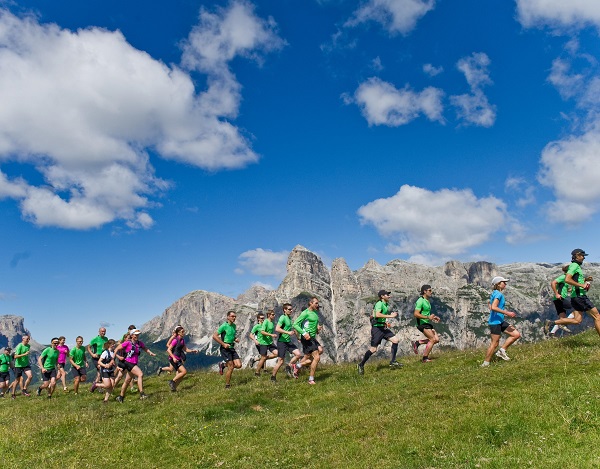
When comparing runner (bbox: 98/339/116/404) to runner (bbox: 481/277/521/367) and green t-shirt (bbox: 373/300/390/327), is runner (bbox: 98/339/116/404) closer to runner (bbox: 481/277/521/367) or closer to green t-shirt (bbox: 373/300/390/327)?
green t-shirt (bbox: 373/300/390/327)

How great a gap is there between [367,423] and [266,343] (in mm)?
13404

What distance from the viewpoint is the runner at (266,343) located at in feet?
79.3

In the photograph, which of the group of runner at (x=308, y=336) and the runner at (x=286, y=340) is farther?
the runner at (x=286, y=340)

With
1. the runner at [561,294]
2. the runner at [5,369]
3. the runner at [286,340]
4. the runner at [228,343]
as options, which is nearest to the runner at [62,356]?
the runner at [5,369]

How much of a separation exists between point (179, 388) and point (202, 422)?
8555 mm

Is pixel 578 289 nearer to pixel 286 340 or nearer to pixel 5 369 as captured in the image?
pixel 286 340

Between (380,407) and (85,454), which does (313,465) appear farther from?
(85,454)

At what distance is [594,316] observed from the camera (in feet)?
54.0

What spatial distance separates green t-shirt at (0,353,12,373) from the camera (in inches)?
1090

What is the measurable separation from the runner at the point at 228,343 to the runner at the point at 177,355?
199 cm

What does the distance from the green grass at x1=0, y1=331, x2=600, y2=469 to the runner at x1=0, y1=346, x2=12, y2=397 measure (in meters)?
9.88

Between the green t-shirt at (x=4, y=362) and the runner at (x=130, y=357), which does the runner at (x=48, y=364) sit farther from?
the runner at (x=130, y=357)

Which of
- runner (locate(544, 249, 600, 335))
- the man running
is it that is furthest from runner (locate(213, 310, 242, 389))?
runner (locate(544, 249, 600, 335))

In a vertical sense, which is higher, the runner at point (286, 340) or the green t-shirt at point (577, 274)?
the green t-shirt at point (577, 274)
